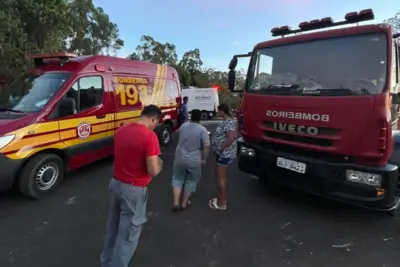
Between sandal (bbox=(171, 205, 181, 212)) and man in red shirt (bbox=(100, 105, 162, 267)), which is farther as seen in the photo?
sandal (bbox=(171, 205, 181, 212))

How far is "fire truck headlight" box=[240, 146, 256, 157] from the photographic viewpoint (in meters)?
4.42

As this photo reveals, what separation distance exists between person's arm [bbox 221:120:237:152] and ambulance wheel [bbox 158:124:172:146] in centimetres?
450

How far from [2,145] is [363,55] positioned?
475 centimetres

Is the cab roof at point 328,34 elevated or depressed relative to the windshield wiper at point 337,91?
elevated

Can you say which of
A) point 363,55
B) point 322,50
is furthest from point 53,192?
point 363,55

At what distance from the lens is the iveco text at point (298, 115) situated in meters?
3.58

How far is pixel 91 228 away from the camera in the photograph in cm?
364

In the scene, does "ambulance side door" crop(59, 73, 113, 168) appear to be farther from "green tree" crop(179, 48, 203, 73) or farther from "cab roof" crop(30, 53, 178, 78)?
"green tree" crop(179, 48, 203, 73)

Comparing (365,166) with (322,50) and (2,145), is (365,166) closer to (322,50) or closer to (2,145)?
(322,50)

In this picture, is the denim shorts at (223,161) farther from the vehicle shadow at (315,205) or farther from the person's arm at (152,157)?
the person's arm at (152,157)

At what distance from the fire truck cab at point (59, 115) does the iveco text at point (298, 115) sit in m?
3.20

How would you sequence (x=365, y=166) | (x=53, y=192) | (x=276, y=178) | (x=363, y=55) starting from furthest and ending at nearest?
(x=53, y=192), (x=276, y=178), (x=363, y=55), (x=365, y=166)

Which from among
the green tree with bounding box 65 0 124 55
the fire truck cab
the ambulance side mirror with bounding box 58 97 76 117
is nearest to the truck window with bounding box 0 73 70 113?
the fire truck cab

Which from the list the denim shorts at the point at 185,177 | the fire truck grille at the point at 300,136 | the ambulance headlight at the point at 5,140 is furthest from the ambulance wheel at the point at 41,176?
the fire truck grille at the point at 300,136
